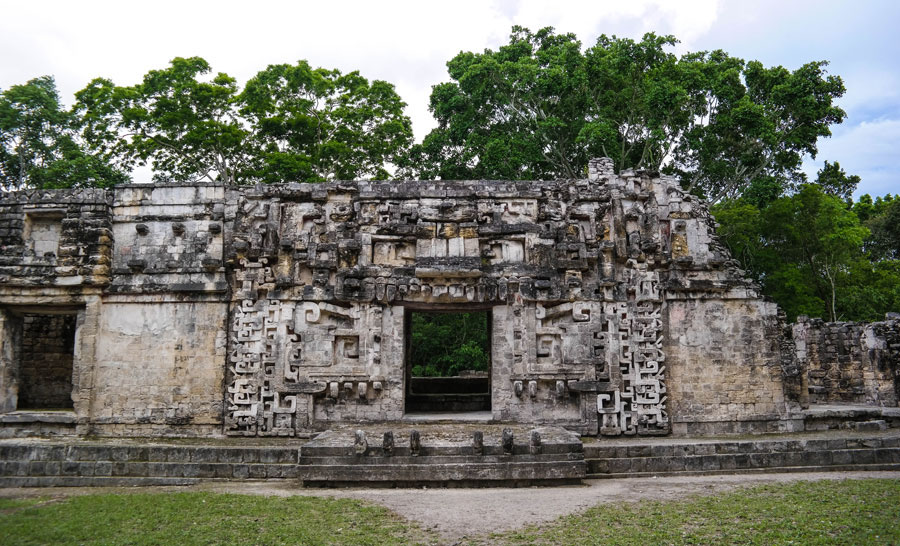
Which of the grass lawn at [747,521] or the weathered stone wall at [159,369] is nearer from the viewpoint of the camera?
the grass lawn at [747,521]

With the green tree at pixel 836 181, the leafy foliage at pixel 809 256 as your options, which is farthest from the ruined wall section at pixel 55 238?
the green tree at pixel 836 181

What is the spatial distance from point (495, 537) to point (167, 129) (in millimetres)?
20831

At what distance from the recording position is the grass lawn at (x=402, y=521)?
6.68 m

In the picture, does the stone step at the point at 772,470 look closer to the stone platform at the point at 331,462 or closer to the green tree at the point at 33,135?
the stone platform at the point at 331,462

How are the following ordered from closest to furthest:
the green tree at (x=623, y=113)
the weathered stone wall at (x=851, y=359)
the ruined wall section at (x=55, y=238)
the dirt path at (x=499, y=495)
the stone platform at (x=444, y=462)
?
the dirt path at (x=499, y=495) < the stone platform at (x=444, y=462) < the ruined wall section at (x=55, y=238) < the weathered stone wall at (x=851, y=359) < the green tree at (x=623, y=113)

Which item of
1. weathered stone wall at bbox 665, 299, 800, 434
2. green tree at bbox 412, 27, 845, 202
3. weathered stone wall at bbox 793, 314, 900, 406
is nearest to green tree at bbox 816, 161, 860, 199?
green tree at bbox 412, 27, 845, 202

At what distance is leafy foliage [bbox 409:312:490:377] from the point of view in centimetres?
2241

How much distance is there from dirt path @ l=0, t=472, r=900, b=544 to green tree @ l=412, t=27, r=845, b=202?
13.4 metres

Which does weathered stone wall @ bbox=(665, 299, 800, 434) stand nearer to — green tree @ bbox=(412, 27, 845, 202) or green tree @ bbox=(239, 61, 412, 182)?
green tree @ bbox=(412, 27, 845, 202)

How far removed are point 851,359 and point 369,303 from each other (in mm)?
13406

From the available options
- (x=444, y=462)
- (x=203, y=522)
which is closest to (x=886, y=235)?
(x=444, y=462)

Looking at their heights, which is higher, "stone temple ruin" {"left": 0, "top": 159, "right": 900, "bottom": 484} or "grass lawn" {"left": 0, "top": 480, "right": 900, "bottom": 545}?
"stone temple ruin" {"left": 0, "top": 159, "right": 900, "bottom": 484}

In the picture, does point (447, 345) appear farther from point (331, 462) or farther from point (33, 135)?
point (33, 135)

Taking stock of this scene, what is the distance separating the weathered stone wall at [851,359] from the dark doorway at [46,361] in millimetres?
17477
